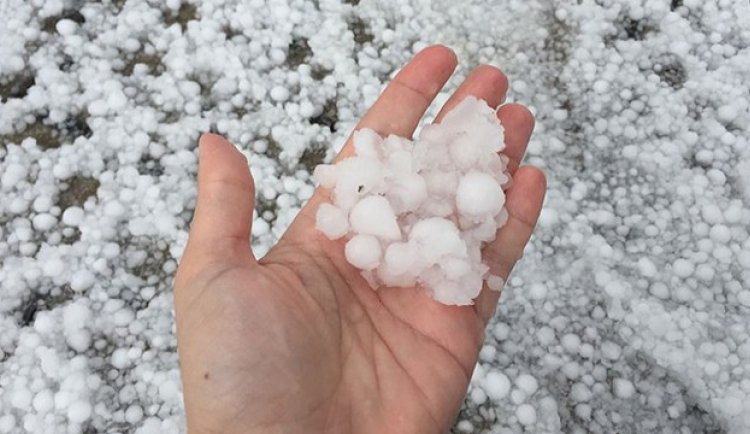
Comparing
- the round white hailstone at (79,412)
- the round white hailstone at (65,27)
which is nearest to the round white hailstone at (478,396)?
the round white hailstone at (79,412)

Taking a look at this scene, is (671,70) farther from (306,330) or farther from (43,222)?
(43,222)

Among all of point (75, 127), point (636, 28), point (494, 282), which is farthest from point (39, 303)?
point (636, 28)

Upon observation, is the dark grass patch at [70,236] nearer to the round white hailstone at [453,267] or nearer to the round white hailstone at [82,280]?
the round white hailstone at [82,280]

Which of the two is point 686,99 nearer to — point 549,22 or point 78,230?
point 549,22

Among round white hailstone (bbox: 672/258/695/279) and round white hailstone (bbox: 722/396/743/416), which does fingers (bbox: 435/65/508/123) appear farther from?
round white hailstone (bbox: 722/396/743/416)

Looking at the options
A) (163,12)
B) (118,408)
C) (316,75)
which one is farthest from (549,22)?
(118,408)
